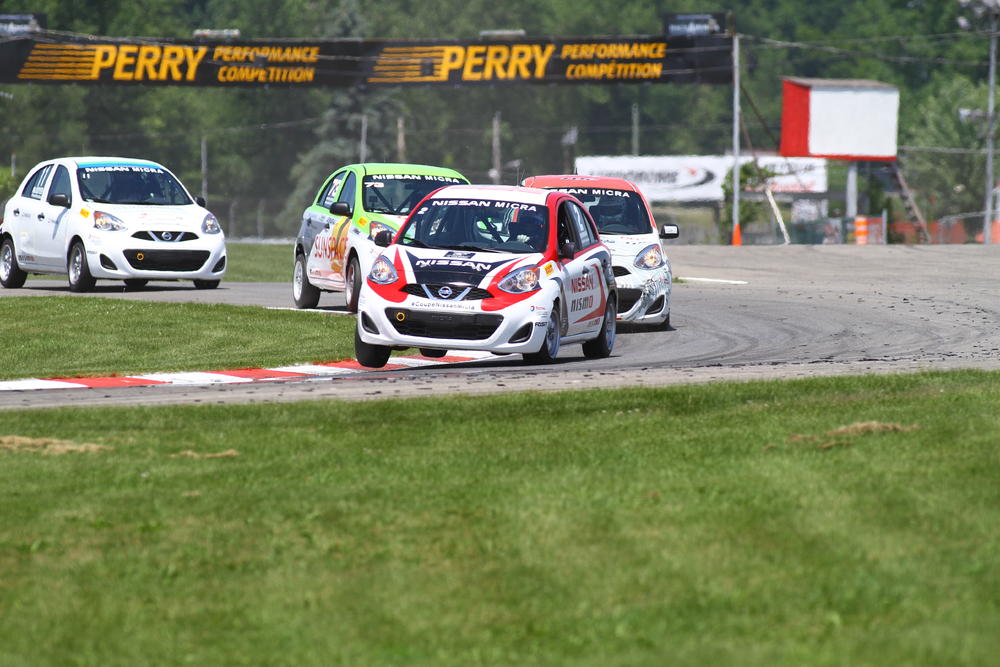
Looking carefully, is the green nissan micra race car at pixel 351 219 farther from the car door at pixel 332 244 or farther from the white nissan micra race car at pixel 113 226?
the white nissan micra race car at pixel 113 226

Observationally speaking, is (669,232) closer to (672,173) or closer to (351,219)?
(351,219)

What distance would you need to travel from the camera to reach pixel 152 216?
21641 millimetres

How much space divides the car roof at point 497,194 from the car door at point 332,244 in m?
3.38

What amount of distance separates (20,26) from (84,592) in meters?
56.2

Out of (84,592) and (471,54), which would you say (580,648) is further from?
(471,54)

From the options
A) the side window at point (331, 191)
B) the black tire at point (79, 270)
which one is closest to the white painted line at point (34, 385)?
the side window at point (331, 191)

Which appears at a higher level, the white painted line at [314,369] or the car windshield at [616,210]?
the car windshield at [616,210]

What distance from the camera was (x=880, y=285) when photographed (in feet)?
85.5

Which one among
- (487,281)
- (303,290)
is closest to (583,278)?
(487,281)

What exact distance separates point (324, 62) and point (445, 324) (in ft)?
153

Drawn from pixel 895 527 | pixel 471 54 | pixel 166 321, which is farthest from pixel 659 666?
pixel 471 54

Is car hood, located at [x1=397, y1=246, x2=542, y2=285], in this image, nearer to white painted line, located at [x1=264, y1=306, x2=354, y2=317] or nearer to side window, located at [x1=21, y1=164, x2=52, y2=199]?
white painted line, located at [x1=264, y1=306, x2=354, y2=317]

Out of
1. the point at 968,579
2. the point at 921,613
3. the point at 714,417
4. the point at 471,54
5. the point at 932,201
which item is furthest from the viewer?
the point at 932,201

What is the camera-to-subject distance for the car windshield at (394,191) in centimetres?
1883
